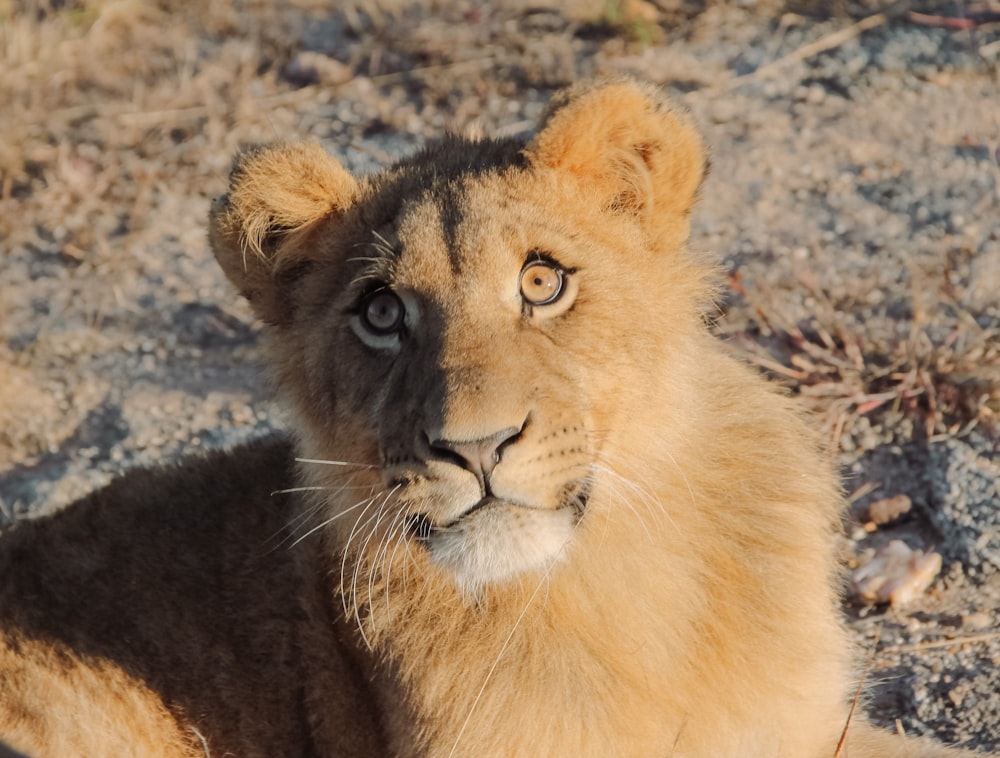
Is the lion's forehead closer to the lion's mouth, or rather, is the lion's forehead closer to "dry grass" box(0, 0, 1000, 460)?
the lion's mouth

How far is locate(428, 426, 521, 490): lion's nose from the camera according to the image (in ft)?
9.98

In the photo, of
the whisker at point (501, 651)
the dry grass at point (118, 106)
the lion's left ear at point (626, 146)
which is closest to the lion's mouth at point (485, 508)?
the whisker at point (501, 651)

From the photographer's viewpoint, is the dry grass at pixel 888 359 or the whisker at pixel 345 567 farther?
the dry grass at pixel 888 359

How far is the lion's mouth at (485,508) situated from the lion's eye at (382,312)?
533 mm

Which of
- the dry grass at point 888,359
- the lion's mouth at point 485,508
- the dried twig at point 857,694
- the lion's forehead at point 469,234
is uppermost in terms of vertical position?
the lion's forehead at point 469,234

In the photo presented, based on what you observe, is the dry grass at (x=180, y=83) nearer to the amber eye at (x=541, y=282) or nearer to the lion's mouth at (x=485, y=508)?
the amber eye at (x=541, y=282)

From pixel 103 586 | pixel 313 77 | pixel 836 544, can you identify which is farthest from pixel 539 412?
pixel 313 77

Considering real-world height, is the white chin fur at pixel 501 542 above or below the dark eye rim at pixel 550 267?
below

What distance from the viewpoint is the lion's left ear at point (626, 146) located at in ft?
11.5

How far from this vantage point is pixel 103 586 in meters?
4.05

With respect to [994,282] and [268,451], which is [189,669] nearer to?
[268,451]

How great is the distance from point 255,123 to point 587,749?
5.27m

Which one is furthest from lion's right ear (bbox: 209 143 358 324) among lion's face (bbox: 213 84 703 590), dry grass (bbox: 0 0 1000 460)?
dry grass (bbox: 0 0 1000 460)

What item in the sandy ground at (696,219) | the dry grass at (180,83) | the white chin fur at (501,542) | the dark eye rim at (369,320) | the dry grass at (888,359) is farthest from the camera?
the dry grass at (180,83)
